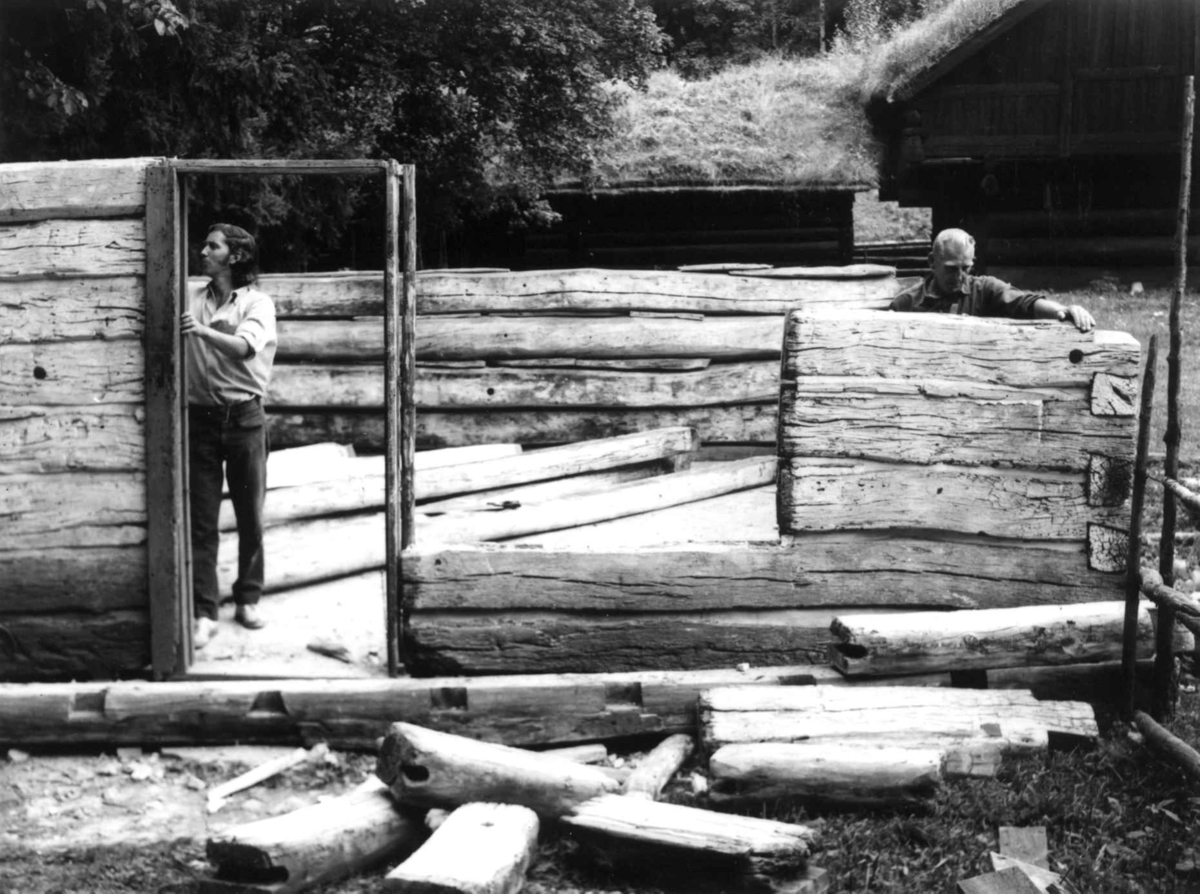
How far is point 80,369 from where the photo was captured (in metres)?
5.81

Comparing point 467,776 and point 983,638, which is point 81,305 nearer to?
point 467,776

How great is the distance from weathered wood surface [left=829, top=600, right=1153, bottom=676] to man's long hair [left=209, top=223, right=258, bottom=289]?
118 inches

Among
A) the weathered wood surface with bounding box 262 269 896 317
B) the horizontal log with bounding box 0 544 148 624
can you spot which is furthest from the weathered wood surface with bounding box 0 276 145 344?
the weathered wood surface with bounding box 262 269 896 317

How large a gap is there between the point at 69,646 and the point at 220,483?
3.08 feet

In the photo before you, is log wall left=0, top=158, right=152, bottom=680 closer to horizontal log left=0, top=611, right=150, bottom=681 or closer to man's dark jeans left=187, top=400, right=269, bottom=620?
horizontal log left=0, top=611, right=150, bottom=681

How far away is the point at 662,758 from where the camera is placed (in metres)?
5.39

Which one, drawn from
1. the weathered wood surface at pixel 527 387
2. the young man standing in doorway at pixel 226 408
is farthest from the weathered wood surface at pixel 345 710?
the weathered wood surface at pixel 527 387

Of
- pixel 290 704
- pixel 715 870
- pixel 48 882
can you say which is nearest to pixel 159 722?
pixel 290 704

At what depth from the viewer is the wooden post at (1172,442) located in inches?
199

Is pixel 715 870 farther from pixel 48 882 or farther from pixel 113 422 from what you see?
pixel 113 422

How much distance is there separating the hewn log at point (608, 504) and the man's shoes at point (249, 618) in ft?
2.95

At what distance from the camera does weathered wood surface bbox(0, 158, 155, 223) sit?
5.75 metres

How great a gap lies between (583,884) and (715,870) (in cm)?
45

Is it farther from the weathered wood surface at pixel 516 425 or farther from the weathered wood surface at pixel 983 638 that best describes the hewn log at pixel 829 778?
the weathered wood surface at pixel 516 425
